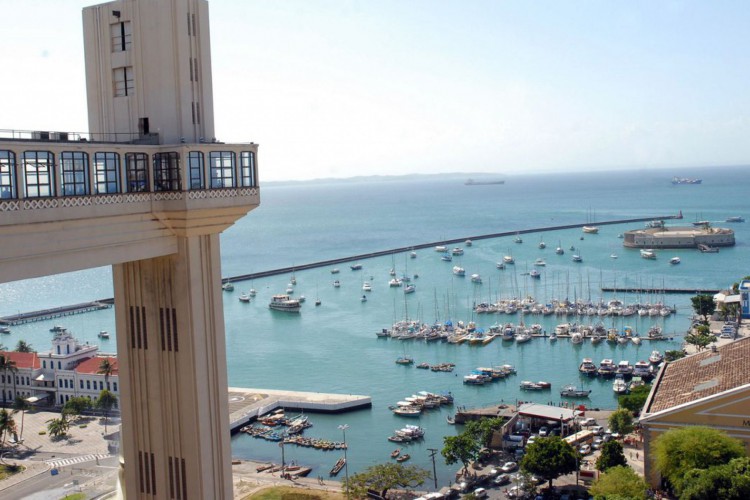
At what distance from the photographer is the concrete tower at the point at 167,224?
10875 millimetres

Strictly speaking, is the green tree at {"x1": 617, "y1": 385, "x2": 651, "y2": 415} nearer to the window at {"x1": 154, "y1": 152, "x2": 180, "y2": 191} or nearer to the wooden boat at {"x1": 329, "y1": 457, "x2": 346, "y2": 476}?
Answer: the wooden boat at {"x1": 329, "y1": 457, "x2": 346, "y2": 476}

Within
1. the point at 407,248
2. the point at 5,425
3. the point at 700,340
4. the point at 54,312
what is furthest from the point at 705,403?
the point at 407,248

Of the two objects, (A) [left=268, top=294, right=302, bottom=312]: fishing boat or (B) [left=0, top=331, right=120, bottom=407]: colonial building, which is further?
(A) [left=268, top=294, right=302, bottom=312]: fishing boat

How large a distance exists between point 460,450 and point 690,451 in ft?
34.0

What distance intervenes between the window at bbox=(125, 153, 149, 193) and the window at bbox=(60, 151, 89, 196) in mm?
726

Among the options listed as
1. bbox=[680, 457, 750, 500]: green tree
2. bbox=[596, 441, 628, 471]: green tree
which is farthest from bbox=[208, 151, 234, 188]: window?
bbox=[596, 441, 628, 471]: green tree

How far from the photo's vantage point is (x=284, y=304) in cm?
6975

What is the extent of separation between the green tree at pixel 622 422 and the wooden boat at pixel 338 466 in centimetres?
1128

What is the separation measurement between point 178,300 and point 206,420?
178cm

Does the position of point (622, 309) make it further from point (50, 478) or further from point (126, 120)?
point (126, 120)

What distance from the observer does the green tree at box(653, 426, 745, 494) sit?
21.9 metres

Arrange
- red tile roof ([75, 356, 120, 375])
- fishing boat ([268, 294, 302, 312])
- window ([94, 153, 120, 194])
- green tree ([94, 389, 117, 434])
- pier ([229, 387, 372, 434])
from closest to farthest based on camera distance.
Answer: window ([94, 153, 120, 194]), green tree ([94, 389, 117, 434]), pier ([229, 387, 372, 434]), red tile roof ([75, 356, 120, 375]), fishing boat ([268, 294, 302, 312])

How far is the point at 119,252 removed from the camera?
1016 cm

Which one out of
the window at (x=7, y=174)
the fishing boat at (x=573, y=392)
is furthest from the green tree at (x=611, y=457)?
the window at (x=7, y=174)
